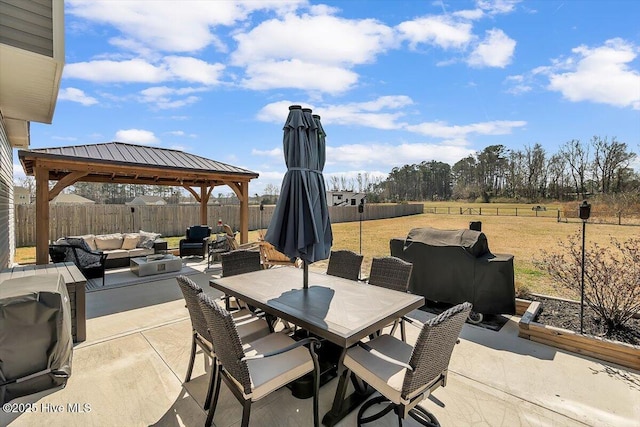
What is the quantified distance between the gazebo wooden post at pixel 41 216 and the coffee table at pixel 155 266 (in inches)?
60.4

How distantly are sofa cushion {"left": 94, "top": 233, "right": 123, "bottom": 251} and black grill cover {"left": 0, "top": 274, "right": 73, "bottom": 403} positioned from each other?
224 inches

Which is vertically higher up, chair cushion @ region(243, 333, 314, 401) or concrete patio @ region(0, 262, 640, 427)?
chair cushion @ region(243, 333, 314, 401)

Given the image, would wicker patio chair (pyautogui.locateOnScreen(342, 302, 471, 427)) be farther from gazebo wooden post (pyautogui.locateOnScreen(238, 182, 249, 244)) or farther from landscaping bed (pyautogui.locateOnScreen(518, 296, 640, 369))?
gazebo wooden post (pyautogui.locateOnScreen(238, 182, 249, 244))

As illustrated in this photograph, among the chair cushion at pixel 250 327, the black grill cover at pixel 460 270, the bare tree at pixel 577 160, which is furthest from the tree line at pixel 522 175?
the chair cushion at pixel 250 327

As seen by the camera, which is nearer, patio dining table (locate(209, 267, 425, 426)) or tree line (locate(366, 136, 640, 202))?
patio dining table (locate(209, 267, 425, 426))

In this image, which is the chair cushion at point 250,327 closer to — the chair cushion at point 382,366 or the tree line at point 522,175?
the chair cushion at point 382,366

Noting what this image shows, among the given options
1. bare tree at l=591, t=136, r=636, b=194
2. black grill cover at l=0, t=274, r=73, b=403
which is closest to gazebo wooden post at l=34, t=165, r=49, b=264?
black grill cover at l=0, t=274, r=73, b=403

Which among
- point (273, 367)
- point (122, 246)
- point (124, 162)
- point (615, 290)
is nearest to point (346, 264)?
point (273, 367)

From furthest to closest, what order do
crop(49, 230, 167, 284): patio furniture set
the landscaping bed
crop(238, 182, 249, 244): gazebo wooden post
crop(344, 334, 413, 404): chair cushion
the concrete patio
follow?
crop(238, 182, 249, 244): gazebo wooden post, crop(49, 230, 167, 284): patio furniture set, the landscaping bed, the concrete patio, crop(344, 334, 413, 404): chair cushion

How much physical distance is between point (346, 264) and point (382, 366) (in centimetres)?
176

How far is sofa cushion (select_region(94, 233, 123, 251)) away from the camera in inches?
303

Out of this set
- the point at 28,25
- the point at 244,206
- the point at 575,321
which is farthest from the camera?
the point at 244,206

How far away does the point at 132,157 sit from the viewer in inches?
264

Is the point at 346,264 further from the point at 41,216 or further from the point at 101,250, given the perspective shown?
the point at 101,250
